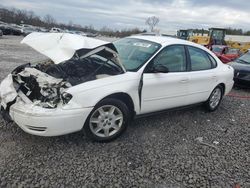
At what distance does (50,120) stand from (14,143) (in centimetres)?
81

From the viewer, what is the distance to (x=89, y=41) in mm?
3770

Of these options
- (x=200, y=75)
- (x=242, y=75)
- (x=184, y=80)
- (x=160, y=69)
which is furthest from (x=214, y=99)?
(x=242, y=75)

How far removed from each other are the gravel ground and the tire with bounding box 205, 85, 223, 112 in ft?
3.02

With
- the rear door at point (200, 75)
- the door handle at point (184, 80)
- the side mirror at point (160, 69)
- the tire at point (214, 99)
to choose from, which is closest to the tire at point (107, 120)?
the side mirror at point (160, 69)

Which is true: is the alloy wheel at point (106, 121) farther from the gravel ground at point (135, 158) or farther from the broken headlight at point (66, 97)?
the broken headlight at point (66, 97)

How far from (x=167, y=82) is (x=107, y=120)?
1297mm

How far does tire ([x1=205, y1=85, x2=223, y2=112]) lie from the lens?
534cm

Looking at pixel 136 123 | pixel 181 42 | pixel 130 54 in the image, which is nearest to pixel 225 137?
pixel 136 123

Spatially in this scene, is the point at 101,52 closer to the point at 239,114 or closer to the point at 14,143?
the point at 14,143

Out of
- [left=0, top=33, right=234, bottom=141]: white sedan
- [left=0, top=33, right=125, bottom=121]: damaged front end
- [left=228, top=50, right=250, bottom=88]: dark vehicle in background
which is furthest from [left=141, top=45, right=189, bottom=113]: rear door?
[left=228, top=50, right=250, bottom=88]: dark vehicle in background

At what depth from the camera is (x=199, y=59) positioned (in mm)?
4914

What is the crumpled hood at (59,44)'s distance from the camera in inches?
138

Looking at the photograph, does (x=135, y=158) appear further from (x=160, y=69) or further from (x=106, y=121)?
(x=160, y=69)

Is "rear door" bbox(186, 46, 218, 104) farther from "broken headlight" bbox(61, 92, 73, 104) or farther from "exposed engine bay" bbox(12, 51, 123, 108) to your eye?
"broken headlight" bbox(61, 92, 73, 104)
